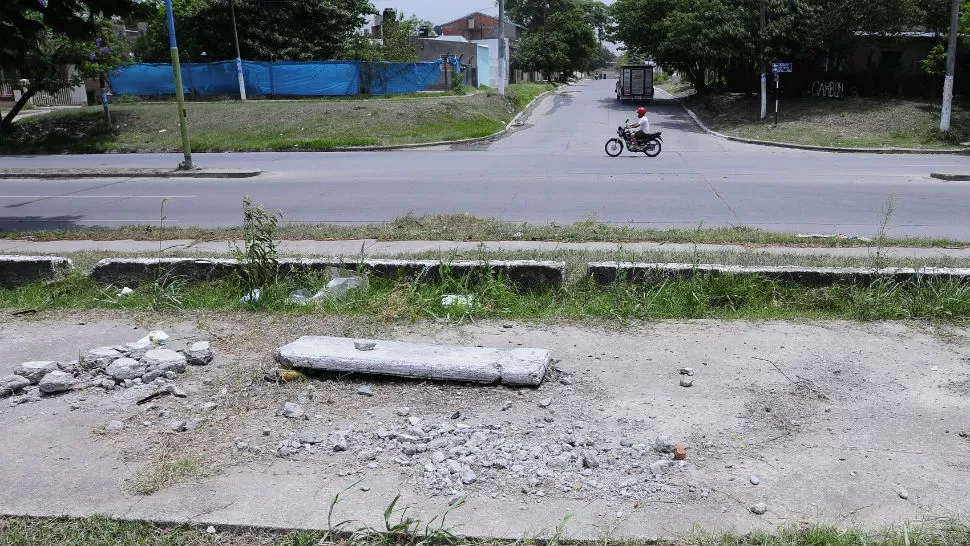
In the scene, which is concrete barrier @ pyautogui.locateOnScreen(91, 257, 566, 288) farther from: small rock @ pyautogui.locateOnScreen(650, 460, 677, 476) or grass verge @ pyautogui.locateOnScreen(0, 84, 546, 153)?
grass verge @ pyautogui.locateOnScreen(0, 84, 546, 153)

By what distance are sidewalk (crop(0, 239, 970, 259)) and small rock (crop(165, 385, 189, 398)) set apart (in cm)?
419

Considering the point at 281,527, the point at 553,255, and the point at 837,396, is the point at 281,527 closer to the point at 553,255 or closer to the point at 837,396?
the point at 837,396

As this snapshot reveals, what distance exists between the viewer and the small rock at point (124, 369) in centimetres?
548

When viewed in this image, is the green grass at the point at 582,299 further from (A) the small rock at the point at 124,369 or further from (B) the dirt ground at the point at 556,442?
(A) the small rock at the point at 124,369

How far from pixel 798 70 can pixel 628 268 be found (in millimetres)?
32721

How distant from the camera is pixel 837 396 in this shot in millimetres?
5246

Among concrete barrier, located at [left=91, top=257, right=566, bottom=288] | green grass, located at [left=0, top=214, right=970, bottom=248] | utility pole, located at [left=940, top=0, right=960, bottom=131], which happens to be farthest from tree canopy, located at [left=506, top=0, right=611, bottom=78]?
concrete barrier, located at [left=91, top=257, right=566, bottom=288]

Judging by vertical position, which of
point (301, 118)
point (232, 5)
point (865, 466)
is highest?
point (232, 5)

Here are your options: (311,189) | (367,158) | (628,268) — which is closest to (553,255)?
(628,268)

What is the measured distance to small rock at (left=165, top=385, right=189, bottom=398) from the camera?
5.28 m

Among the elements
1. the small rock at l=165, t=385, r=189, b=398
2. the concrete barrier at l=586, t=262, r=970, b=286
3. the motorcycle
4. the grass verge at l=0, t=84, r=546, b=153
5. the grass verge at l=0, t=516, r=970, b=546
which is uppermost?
the grass verge at l=0, t=84, r=546, b=153

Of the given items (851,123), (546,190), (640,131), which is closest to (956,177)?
(640,131)

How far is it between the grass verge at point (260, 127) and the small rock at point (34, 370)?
21531 millimetres

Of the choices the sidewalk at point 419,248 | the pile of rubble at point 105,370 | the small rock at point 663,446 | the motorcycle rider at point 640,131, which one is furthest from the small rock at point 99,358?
the motorcycle rider at point 640,131
